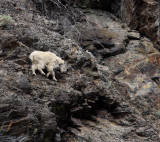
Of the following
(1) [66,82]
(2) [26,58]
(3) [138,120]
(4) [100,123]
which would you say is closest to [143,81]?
(3) [138,120]

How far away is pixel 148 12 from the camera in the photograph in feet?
40.6

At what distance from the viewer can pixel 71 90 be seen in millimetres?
5777

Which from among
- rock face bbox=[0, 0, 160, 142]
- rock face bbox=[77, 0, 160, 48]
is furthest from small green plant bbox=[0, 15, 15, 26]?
rock face bbox=[77, 0, 160, 48]

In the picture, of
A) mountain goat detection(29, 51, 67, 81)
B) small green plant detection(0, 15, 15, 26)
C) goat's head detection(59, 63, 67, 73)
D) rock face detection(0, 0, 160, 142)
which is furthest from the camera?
small green plant detection(0, 15, 15, 26)

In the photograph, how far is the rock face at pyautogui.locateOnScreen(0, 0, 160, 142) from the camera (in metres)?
4.81

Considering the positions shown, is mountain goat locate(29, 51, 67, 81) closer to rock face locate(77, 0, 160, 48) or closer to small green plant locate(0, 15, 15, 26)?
small green plant locate(0, 15, 15, 26)

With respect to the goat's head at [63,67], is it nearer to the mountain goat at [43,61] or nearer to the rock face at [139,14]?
the mountain goat at [43,61]

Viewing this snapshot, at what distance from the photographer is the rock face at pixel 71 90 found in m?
4.81

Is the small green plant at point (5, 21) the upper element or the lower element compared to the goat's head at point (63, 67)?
upper

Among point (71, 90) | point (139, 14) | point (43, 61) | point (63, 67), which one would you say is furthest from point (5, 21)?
point (139, 14)

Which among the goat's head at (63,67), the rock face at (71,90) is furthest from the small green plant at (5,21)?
the goat's head at (63,67)

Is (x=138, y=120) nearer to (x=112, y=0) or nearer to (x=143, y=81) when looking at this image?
(x=143, y=81)

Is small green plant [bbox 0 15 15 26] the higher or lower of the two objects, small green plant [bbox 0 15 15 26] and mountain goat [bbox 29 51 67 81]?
the higher

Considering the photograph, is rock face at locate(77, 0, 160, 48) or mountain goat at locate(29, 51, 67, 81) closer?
mountain goat at locate(29, 51, 67, 81)
